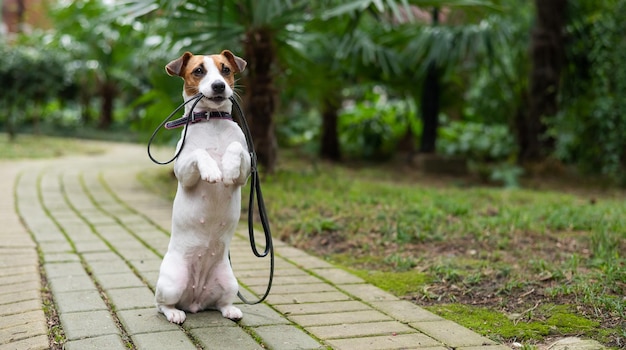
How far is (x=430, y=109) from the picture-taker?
10.2 m

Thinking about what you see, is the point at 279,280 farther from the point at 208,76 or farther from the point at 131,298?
the point at 208,76

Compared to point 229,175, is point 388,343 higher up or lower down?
lower down

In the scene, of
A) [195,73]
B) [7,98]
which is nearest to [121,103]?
[7,98]

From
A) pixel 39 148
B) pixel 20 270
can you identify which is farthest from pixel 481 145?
pixel 20 270

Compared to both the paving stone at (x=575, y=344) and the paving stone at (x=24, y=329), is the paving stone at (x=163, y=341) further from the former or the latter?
the paving stone at (x=575, y=344)

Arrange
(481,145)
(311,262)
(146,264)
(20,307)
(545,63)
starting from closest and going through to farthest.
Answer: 1. (20,307)
2. (146,264)
3. (311,262)
4. (545,63)
5. (481,145)

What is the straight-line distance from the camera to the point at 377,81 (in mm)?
10195

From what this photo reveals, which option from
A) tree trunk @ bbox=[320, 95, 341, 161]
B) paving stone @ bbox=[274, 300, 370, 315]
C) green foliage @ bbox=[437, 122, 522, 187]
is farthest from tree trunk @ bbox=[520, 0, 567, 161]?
paving stone @ bbox=[274, 300, 370, 315]

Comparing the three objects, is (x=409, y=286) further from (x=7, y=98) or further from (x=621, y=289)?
(x=7, y=98)

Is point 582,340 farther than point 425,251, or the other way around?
point 425,251

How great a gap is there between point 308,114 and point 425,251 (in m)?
10.8

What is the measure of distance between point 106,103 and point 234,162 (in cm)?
1608

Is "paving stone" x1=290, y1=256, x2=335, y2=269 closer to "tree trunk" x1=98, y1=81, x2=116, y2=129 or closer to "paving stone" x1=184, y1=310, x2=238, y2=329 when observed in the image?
"paving stone" x1=184, y1=310, x2=238, y2=329

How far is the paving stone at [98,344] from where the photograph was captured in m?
2.62
